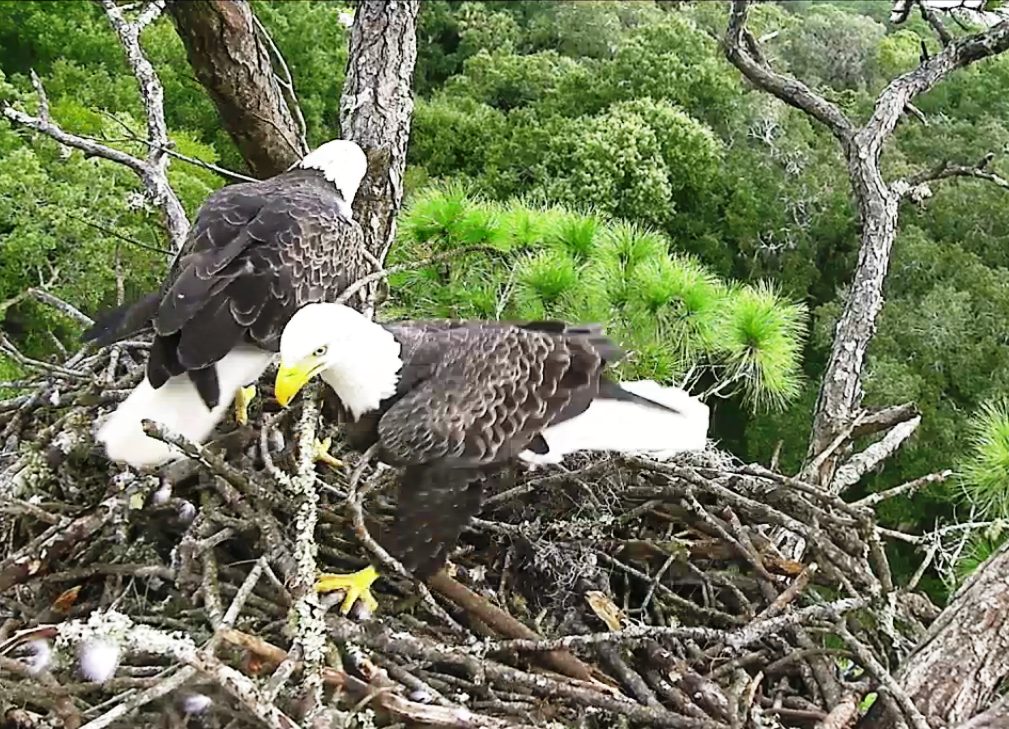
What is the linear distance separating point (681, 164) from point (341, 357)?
9.79 m

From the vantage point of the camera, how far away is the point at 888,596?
196 cm

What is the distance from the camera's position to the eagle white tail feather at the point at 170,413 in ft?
6.15

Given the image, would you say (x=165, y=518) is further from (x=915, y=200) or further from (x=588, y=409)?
(x=915, y=200)

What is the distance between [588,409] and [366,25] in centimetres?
128

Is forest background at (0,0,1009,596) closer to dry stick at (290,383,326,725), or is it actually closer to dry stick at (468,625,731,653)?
dry stick at (468,625,731,653)

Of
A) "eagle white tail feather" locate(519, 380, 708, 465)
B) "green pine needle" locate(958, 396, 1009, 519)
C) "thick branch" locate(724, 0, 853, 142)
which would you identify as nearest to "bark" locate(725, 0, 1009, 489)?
"thick branch" locate(724, 0, 853, 142)

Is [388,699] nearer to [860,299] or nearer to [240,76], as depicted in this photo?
[240,76]

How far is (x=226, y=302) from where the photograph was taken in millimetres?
1991

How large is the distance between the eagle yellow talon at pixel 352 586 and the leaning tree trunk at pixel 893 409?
39.0 inches

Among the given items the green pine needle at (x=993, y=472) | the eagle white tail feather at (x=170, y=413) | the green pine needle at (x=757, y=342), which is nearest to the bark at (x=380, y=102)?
the eagle white tail feather at (x=170, y=413)

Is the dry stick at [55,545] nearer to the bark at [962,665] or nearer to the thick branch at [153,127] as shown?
the thick branch at [153,127]

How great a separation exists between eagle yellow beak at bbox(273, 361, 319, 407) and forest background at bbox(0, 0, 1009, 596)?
13.9 feet

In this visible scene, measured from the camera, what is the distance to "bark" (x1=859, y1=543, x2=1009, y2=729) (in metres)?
1.78

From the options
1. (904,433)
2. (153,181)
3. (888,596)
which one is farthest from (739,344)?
(153,181)
